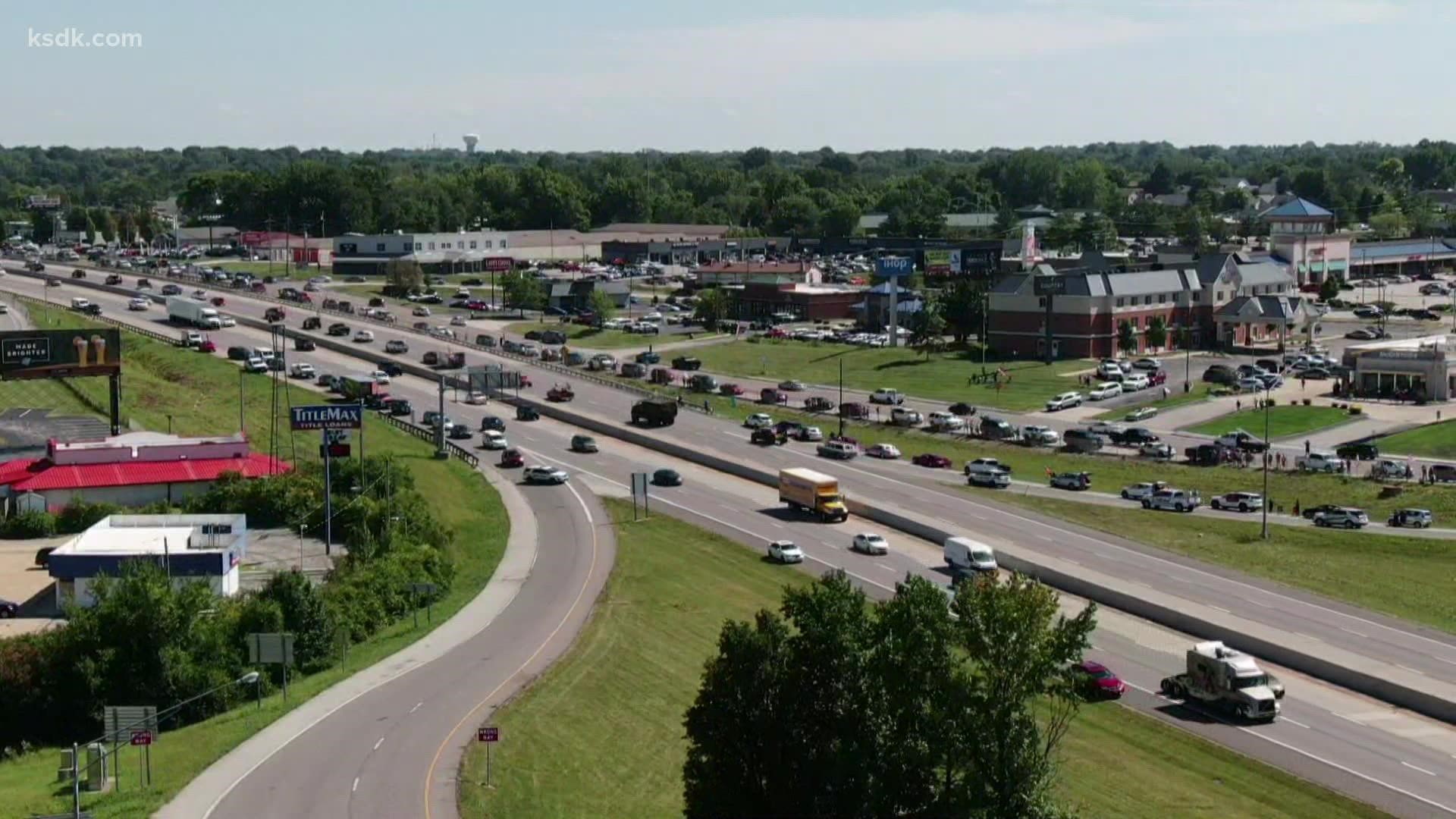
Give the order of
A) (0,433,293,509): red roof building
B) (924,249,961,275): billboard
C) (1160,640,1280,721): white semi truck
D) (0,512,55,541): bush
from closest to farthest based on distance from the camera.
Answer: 1. (1160,640,1280,721): white semi truck
2. (0,512,55,541): bush
3. (0,433,293,509): red roof building
4. (924,249,961,275): billboard

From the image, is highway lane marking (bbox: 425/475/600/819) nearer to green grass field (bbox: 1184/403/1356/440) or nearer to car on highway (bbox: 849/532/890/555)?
car on highway (bbox: 849/532/890/555)

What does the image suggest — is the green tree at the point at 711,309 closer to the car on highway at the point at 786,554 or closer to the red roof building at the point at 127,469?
the red roof building at the point at 127,469

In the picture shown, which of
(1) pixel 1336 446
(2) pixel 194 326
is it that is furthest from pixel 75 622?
(2) pixel 194 326

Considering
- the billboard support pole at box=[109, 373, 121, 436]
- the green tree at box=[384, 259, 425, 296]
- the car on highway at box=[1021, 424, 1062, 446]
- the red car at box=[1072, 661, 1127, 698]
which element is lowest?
the red car at box=[1072, 661, 1127, 698]

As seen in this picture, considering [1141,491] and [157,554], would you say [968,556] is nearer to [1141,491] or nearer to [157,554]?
[1141,491]

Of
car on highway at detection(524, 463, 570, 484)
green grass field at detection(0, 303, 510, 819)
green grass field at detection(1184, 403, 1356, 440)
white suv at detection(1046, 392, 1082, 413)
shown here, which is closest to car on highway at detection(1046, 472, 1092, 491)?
green grass field at detection(1184, 403, 1356, 440)

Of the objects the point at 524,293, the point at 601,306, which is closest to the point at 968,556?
the point at 601,306
